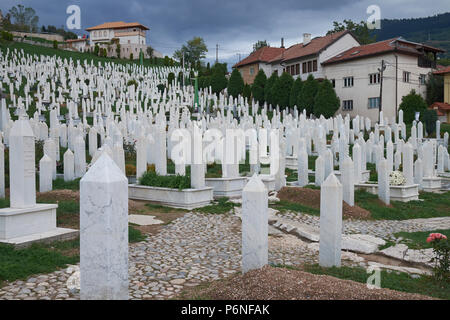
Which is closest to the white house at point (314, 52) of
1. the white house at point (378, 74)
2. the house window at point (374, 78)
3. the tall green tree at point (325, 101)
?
the white house at point (378, 74)

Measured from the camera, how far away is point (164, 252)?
23.8 feet

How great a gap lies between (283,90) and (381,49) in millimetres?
10235

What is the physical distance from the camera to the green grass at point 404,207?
13094 millimetres

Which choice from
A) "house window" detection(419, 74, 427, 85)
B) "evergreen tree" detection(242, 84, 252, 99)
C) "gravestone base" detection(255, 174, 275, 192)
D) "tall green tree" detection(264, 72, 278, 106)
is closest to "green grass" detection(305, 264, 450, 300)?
"gravestone base" detection(255, 174, 275, 192)

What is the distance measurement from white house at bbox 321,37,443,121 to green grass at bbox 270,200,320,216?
2902 cm

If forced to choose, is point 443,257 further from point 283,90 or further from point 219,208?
point 283,90

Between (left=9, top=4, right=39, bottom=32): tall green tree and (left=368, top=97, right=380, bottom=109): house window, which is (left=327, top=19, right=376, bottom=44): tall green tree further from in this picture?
(left=9, top=4, right=39, bottom=32): tall green tree

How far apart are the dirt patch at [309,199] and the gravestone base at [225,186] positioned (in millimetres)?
1371

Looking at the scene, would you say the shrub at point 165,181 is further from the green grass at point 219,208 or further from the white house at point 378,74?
the white house at point 378,74

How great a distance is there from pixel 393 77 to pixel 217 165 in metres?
27.8

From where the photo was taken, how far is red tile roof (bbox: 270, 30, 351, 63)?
152ft

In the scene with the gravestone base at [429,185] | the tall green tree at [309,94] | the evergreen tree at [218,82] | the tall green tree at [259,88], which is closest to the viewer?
the gravestone base at [429,185]
